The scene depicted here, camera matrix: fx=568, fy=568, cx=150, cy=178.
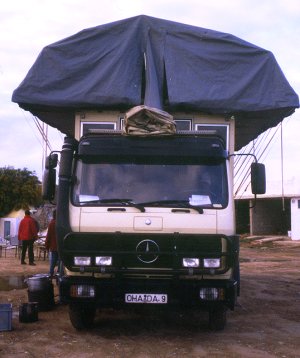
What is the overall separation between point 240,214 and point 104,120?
3322cm

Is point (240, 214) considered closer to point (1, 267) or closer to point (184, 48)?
point (1, 267)

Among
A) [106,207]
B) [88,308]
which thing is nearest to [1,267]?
[88,308]

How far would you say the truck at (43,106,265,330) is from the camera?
273 inches

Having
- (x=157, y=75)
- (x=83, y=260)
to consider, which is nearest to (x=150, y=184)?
(x=83, y=260)

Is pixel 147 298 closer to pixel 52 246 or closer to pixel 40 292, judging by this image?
pixel 40 292

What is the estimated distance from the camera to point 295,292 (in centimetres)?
1278

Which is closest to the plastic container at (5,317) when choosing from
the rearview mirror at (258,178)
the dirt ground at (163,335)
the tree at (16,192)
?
the dirt ground at (163,335)

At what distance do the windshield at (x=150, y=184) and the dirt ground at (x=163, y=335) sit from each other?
1.79m

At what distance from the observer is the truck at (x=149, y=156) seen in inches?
273

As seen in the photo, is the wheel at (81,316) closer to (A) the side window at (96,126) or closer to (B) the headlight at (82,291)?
(B) the headlight at (82,291)

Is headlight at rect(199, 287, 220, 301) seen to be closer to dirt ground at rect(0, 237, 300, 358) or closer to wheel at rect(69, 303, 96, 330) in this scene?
dirt ground at rect(0, 237, 300, 358)

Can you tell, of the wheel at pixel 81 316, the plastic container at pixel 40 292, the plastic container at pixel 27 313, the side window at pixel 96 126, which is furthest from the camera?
the plastic container at pixel 40 292

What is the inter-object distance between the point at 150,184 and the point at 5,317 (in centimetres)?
280

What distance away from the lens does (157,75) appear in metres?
8.27
